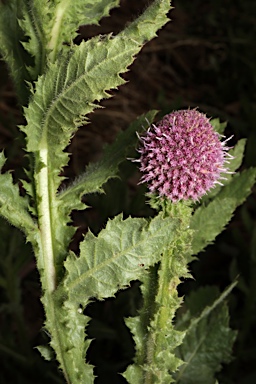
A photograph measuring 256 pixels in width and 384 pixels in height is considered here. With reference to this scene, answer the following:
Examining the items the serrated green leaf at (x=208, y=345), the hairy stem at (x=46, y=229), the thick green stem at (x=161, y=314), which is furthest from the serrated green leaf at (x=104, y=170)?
the serrated green leaf at (x=208, y=345)

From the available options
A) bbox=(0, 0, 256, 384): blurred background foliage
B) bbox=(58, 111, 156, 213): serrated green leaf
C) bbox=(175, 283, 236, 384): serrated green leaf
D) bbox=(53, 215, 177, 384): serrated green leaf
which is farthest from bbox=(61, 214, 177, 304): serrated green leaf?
bbox=(175, 283, 236, 384): serrated green leaf

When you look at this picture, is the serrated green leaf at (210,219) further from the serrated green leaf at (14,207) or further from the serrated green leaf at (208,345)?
the serrated green leaf at (14,207)

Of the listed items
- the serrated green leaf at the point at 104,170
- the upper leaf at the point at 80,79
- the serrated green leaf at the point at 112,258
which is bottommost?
the serrated green leaf at the point at 112,258

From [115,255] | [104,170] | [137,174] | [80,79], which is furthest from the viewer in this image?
[137,174]

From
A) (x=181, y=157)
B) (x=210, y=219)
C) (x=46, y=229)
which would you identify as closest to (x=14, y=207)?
(x=46, y=229)

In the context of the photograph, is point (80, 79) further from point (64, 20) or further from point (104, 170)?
point (104, 170)

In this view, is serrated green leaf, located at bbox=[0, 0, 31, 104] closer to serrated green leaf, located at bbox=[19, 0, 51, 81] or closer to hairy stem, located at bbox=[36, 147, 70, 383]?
serrated green leaf, located at bbox=[19, 0, 51, 81]
